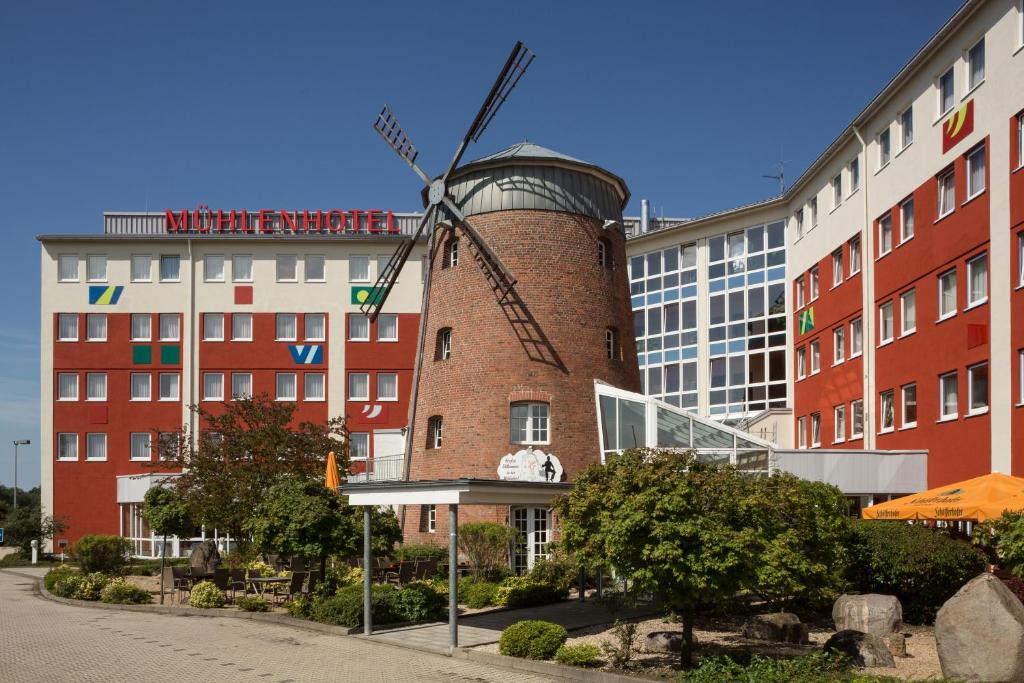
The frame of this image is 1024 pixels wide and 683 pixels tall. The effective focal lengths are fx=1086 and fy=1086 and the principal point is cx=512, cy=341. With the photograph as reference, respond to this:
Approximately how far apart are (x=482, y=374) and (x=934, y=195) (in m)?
13.7

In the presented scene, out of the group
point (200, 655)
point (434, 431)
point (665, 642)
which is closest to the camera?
point (665, 642)

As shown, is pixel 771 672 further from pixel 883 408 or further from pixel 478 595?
pixel 883 408

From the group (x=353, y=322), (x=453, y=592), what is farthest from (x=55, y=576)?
(x=353, y=322)

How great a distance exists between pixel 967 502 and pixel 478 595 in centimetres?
1093

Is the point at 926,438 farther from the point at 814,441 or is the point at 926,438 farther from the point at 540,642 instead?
the point at 540,642

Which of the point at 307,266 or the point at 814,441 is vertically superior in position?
the point at 307,266

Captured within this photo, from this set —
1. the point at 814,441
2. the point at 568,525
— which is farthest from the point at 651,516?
the point at 814,441

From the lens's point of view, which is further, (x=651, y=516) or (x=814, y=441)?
(x=814, y=441)

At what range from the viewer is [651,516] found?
48.0 ft

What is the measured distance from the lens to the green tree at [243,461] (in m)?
29.4

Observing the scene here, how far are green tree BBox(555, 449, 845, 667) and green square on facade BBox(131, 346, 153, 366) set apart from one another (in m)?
43.1

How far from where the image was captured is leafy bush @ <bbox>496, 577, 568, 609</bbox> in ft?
79.6

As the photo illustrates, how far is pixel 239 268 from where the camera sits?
55.6m

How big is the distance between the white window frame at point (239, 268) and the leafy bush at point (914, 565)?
40209mm
